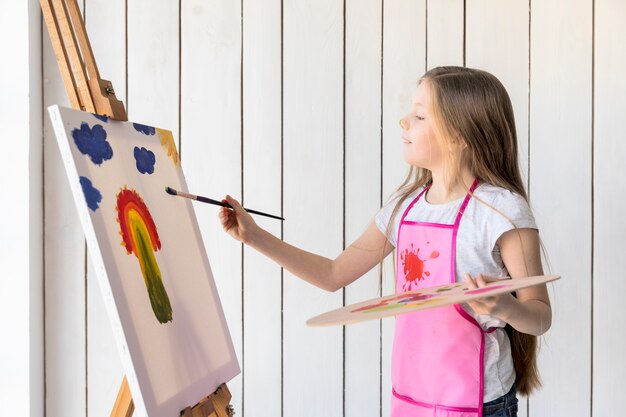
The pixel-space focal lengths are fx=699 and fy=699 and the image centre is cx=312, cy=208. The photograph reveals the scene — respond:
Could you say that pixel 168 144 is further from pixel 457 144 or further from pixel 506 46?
pixel 506 46

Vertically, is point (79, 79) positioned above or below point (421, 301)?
above

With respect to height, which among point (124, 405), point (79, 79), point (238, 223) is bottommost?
point (124, 405)

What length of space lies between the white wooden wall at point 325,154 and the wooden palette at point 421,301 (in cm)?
71

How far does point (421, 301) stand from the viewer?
3.32 feet

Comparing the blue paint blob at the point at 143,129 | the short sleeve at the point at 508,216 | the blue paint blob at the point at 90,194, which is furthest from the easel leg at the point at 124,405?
the short sleeve at the point at 508,216

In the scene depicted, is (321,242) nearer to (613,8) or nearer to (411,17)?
(411,17)

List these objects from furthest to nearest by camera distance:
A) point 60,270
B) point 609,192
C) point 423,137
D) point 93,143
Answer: point 60,270 → point 609,192 → point 423,137 → point 93,143

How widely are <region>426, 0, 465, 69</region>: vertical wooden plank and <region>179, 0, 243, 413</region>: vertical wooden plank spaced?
1.63 feet

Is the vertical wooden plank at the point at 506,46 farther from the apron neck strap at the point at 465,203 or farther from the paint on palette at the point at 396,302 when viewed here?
the paint on palette at the point at 396,302

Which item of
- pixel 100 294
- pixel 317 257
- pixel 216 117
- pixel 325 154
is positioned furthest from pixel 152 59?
pixel 317 257

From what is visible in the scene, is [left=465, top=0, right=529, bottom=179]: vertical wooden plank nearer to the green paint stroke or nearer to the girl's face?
the girl's face

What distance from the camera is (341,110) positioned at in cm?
181

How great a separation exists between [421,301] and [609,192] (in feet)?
3.14
